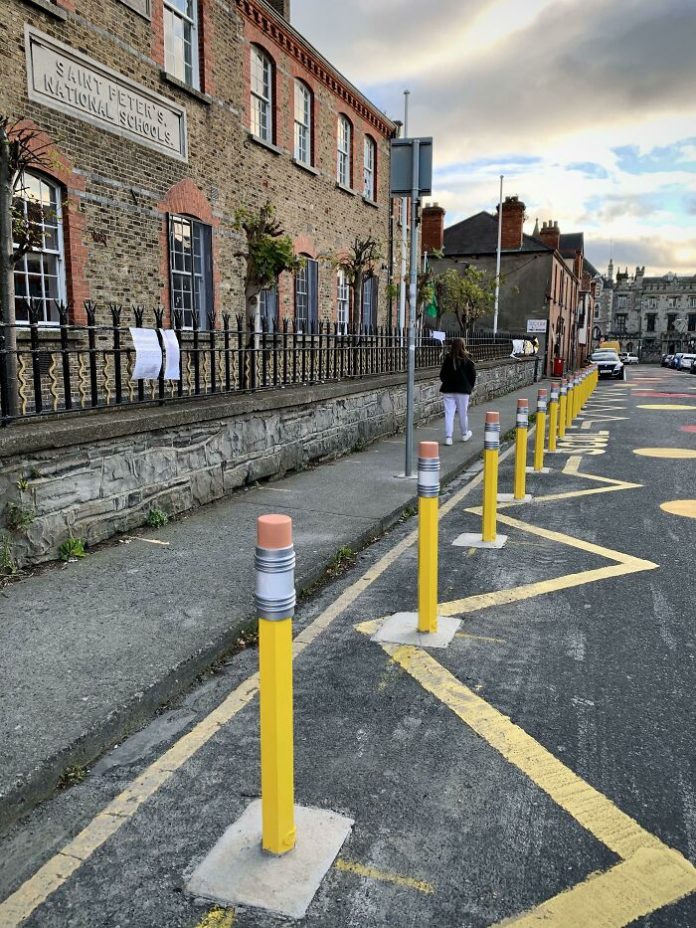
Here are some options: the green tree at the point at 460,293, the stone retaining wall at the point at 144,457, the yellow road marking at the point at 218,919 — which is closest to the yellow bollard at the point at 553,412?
the stone retaining wall at the point at 144,457

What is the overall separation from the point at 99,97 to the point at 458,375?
23.3ft

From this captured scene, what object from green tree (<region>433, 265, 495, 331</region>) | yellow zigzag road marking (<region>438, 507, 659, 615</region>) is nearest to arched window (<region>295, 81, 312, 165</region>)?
green tree (<region>433, 265, 495, 331</region>)

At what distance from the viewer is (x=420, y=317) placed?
23.5m

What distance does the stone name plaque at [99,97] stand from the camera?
984 centimetres

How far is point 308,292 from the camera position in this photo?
18.2 meters

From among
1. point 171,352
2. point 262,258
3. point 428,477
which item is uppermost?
point 262,258

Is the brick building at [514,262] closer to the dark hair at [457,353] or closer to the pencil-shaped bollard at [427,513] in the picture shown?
the dark hair at [457,353]

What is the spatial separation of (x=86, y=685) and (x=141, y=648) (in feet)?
1.54

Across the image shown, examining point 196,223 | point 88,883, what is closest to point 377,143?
point 196,223

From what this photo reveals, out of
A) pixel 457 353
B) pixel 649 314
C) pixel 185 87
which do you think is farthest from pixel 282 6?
pixel 649 314

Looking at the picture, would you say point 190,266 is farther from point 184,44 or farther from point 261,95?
point 261,95

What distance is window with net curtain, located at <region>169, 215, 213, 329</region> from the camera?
12.9 m

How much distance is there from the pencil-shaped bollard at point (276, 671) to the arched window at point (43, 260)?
29.4 feet

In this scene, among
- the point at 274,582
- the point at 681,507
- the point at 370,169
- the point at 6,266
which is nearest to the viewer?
the point at 274,582
